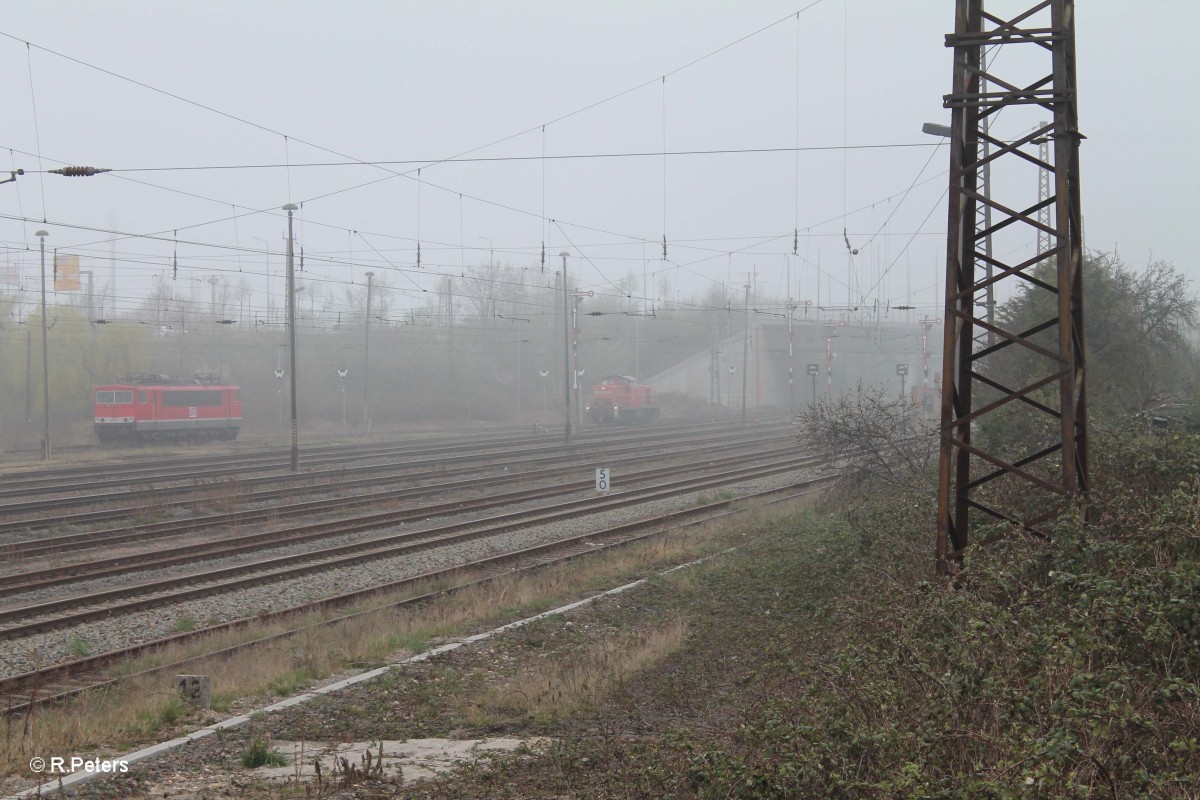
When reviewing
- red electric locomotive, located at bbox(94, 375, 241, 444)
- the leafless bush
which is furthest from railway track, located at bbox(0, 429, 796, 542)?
red electric locomotive, located at bbox(94, 375, 241, 444)

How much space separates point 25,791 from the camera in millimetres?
6852

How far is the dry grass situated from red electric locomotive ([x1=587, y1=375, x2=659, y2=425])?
44486 mm

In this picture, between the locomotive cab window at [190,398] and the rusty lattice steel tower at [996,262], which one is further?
the locomotive cab window at [190,398]

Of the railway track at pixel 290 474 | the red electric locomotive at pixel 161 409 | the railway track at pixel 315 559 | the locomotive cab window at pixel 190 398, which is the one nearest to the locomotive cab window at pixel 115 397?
the red electric locomotive at pixel 161 409

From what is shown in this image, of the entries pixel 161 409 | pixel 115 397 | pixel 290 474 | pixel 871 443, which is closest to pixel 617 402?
pixel 161 409

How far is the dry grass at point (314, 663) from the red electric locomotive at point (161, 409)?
3309cm

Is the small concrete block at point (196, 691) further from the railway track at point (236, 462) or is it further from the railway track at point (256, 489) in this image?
the railway track at point (236, 462)

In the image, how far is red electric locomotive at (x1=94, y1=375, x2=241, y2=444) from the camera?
1729 inches

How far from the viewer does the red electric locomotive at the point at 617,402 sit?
61500 millimetres

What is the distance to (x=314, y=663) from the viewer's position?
36.4ft

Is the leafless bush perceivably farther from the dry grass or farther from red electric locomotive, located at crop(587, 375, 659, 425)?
red electric locomotive, located at crop(587, 375, 659, 425)

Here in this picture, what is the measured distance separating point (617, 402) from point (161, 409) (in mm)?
26365

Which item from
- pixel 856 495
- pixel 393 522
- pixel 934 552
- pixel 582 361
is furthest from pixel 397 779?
pixel 582 361

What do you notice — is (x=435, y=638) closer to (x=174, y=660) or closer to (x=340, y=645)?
(x=340, y=645)
